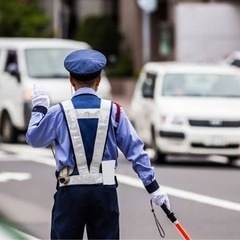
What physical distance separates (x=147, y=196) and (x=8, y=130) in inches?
346

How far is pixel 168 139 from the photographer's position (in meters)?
17.0

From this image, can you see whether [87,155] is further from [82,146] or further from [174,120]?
[174,120]

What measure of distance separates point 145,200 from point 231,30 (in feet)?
76.6

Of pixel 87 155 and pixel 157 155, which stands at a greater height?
pixel 87 155

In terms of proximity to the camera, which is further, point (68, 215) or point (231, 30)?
point (231, 30)

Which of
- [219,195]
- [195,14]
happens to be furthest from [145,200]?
[195,14]

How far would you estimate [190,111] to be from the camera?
1709cm

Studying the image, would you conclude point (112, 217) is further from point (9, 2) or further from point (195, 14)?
point (9, 2)

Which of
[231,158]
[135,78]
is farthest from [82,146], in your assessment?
[135,78]

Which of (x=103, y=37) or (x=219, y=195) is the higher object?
(x=219, y=195)

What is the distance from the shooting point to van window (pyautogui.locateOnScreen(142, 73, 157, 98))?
1813 centimetres

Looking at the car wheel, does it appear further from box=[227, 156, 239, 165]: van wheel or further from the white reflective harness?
the white reflective harness

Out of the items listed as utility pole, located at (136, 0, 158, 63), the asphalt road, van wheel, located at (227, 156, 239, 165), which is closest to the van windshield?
the asphalt road

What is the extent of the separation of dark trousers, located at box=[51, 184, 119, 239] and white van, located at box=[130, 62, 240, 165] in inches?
420
